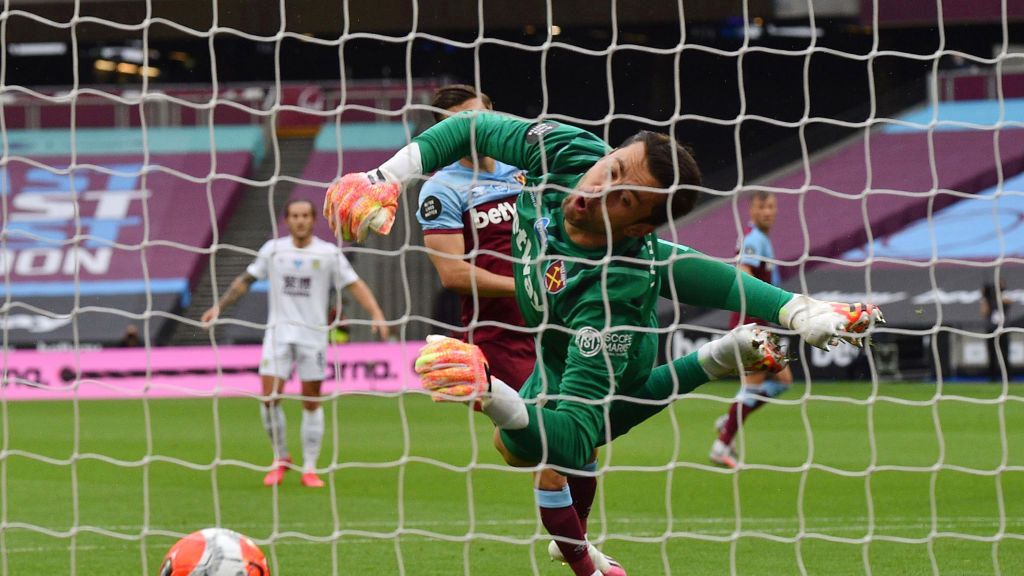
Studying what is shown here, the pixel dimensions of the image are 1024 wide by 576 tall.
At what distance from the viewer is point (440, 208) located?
5641 mm

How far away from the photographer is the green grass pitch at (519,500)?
523 cm

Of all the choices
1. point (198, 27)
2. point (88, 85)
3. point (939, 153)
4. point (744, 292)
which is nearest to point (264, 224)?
point (198, 27)

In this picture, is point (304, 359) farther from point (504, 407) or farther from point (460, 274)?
point (504, 407)

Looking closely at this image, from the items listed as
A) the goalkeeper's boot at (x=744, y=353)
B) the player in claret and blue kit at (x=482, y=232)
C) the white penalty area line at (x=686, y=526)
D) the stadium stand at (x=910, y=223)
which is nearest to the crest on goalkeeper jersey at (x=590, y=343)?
the goalkeeper's boot at (x=744, y=353)

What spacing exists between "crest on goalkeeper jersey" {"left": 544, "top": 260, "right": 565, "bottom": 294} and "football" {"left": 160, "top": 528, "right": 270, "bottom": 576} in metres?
1.32

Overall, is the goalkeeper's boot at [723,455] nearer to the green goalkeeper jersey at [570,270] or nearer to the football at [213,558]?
the green goalkeeper jersey at [570,270]

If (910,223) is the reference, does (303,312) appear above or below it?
above

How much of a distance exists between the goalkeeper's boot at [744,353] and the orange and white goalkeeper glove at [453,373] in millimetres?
1131

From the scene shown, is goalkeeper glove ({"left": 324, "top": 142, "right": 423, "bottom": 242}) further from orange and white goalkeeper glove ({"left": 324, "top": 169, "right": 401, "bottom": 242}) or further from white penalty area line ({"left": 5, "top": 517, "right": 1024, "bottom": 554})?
white penalty area line ({"left": 5, "top": 517, "right": 1024, "bottom": 554})

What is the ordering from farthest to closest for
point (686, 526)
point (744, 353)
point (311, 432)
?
point (311, 432), point (686, 526), point (744, 353)

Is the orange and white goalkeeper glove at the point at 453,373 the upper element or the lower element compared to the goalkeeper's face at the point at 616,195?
lower

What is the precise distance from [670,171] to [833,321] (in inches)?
26.3

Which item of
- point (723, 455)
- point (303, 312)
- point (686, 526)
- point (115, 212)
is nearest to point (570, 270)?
point (686, 526)

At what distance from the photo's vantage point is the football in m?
4.23
